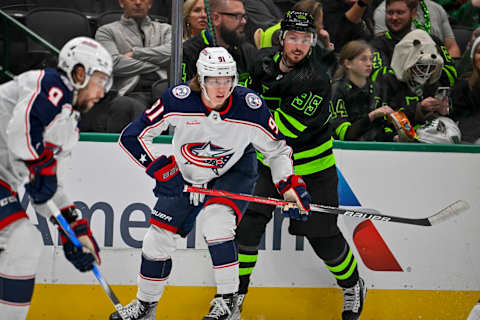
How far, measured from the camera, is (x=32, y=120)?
8.53 ft

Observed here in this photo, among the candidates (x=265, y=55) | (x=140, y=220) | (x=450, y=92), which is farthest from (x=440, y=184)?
(x=140, y=220)

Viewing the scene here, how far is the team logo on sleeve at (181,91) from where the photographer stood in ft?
10.7

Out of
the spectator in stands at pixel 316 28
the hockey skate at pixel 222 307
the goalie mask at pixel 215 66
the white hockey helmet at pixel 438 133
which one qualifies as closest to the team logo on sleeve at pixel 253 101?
the goalie mask at pixel 215 66

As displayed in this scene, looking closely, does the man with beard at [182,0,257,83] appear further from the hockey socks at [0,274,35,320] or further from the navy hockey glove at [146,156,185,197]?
the hockey socks at [0,274,35,320]

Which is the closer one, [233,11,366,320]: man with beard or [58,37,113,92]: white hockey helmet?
[58,37,113,92]: white hockey helmet

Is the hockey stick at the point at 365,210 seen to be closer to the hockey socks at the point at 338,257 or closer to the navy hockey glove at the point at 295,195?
the navy hockey glove at the point at 295,195

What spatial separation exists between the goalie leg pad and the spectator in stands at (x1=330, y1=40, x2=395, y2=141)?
2.84 ft

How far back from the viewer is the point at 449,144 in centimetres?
381

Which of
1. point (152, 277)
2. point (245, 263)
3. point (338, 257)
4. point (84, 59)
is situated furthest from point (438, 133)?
point (84, 59)

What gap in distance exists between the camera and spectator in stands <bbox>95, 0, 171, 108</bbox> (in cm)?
353

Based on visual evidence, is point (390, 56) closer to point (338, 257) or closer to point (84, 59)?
point (338, 257)

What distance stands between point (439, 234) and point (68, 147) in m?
2.07

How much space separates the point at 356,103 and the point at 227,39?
0.76 m

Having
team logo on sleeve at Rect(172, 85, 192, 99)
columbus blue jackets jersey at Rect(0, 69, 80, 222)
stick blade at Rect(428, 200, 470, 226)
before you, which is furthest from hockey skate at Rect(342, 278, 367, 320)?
columbus blue jackets jersey at Rect(0, 69, 80, 222)
